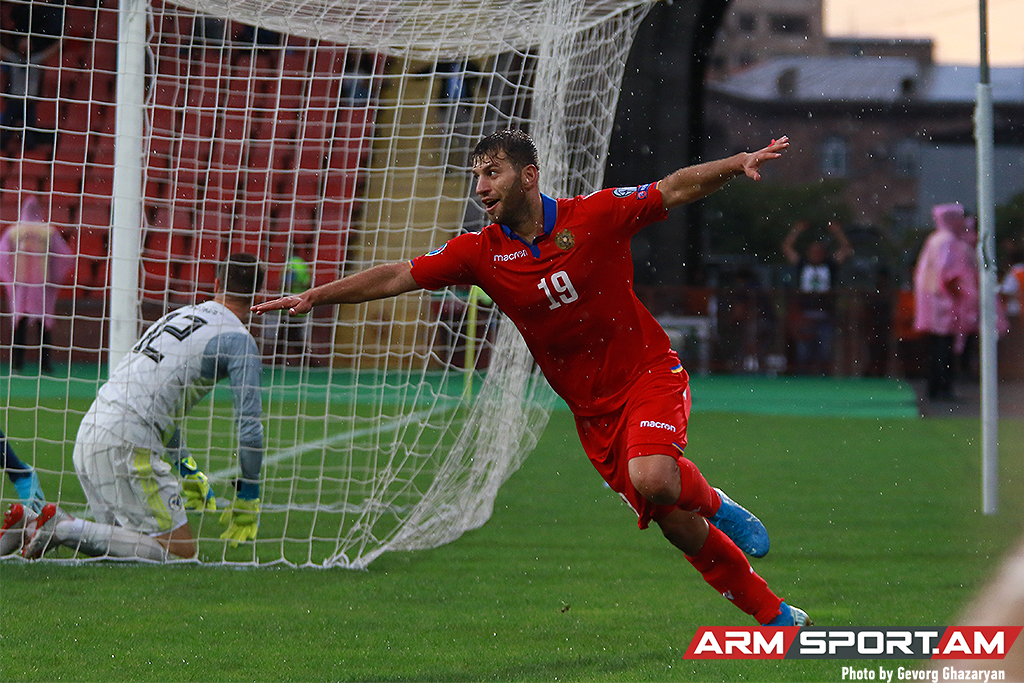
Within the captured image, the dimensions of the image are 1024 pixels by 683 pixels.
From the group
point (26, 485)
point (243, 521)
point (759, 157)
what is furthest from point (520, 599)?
point (26, 485)

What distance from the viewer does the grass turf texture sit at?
378 cm

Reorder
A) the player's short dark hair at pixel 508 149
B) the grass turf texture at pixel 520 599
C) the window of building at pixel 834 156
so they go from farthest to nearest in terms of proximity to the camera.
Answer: the window of building at pixel 834 156 < the player's short dark hair at pixel 508 149 < the grass turf texture at pixel 520 599

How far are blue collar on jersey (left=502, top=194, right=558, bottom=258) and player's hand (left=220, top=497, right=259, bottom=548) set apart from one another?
2500mm

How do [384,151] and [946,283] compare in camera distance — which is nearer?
[384,151]

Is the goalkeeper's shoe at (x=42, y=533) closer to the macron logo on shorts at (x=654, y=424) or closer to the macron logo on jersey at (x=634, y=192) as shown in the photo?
the macron logo on shorts at (x=654, y=424)

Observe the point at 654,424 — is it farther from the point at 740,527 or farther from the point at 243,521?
the point at 243,521

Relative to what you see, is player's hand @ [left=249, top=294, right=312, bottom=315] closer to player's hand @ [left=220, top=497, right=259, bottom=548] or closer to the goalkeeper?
the goalkeeper

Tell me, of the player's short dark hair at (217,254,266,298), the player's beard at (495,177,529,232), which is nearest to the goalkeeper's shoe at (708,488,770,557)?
the player's beard at (495,177,529,232)

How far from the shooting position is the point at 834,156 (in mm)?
Answer: 53719

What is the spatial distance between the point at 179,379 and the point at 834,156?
51732 mm

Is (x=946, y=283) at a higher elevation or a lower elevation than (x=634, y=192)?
higher

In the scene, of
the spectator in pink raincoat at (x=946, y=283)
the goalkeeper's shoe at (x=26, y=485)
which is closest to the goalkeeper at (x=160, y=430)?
the goalkeeper's shoe at (x=26, y=485)

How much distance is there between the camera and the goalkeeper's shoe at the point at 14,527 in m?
5.12

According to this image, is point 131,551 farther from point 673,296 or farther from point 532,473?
point 673,296
